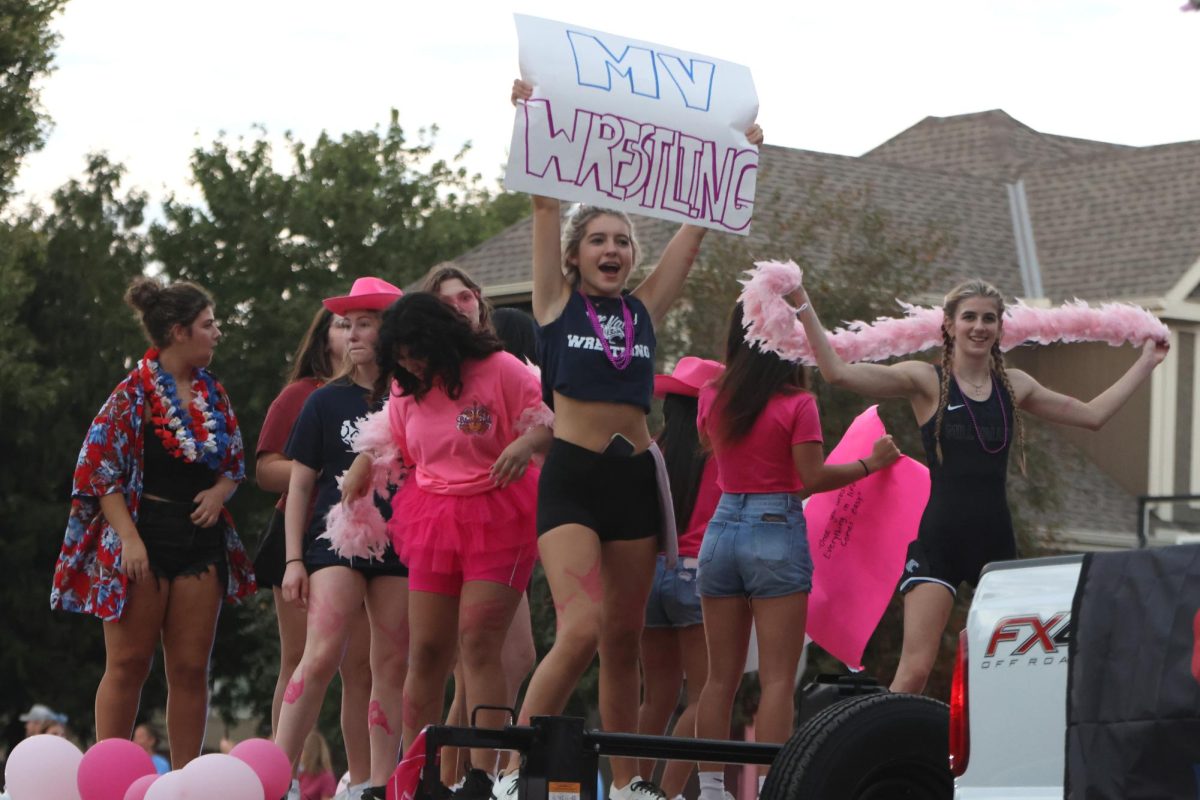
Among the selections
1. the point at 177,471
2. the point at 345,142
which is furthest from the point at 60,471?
the point at 177,471

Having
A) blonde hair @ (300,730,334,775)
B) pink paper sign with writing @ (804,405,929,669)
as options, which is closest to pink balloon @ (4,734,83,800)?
pink paper sign with writing @ (804,405,929,669)

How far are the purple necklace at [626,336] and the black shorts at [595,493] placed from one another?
0.32 metres

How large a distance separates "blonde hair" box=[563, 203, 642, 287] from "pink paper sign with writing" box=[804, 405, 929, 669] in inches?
72.5

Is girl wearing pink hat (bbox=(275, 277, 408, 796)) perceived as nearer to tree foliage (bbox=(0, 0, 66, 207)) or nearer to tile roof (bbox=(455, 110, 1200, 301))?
tile roof (bbox=(455, 110, 1200, 301))

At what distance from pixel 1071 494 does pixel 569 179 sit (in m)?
20.1

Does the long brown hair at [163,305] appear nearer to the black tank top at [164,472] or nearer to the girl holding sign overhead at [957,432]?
the black tank top at [164,472]

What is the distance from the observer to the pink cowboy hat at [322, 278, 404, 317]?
7.95 m

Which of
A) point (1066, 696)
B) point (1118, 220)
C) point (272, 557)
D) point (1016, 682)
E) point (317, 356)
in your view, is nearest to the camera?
point (1066, 696)

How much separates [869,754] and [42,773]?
3485mm

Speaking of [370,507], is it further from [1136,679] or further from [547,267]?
[1136,679]

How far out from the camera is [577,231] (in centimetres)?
687

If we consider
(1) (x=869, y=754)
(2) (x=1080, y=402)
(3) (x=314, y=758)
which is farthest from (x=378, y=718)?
(3) (x=314, y=758)

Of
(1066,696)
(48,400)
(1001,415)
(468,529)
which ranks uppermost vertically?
(48,400)

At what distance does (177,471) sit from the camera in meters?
7.97
